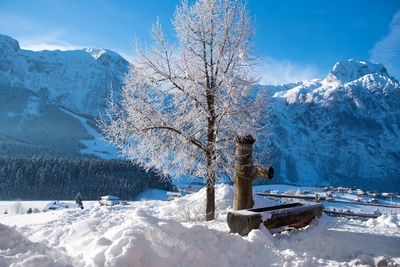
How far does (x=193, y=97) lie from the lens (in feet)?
38.0

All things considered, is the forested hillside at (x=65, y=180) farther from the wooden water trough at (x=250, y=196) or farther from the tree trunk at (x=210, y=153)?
the wooden water trough at (x=250, y=196)

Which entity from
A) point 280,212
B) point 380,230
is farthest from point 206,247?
point 380,230

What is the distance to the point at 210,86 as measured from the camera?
11.6 meters

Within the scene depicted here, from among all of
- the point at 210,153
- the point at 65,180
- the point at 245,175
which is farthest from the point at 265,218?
the point at 65,180

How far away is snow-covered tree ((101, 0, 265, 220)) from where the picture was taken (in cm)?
1141

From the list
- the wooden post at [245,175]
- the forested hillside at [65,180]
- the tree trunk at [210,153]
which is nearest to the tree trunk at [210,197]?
the tree trunk at [210,153]

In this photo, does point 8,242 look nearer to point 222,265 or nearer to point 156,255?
point 156,255

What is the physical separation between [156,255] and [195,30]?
316 inches

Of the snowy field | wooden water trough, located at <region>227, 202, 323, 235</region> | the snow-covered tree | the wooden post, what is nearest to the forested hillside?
the snow-covered tree

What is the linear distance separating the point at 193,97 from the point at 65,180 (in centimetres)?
10728

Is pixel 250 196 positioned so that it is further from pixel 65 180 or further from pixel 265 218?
pixel 65 180

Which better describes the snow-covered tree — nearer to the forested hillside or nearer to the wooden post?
the wooden post

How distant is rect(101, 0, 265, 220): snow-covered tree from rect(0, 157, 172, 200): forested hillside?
93421 mm

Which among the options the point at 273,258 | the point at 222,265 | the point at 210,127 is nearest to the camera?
the point at 222,265
